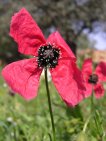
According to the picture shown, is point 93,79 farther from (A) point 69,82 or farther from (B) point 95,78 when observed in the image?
(A) point 69,82

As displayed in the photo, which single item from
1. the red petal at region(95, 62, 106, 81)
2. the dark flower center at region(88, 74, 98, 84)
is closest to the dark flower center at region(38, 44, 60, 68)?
the red petal at region(95, 62, 106, 81)

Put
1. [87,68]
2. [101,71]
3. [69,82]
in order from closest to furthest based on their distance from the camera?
[69,82]
[101,71]
[87,68]

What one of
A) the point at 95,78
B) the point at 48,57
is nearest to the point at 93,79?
the point at 95,78

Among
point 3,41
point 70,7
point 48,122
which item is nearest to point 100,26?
point 70,7

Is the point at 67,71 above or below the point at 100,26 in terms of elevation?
below

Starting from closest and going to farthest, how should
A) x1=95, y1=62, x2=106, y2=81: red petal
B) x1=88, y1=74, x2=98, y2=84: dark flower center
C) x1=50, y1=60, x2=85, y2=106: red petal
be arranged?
x1=50, y1=60, x2=85, y2=106: red petal < x1=95, y1=62, x2=106, y2=81: red petal < x1=88, y1=74, x2=98, y2=84: dark flower center

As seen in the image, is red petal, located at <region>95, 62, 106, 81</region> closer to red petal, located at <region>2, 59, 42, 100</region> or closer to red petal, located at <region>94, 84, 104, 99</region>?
red petal, located at <region>94, 84, 104, 99</region>

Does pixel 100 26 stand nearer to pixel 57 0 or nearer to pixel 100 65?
pixel 57 0
